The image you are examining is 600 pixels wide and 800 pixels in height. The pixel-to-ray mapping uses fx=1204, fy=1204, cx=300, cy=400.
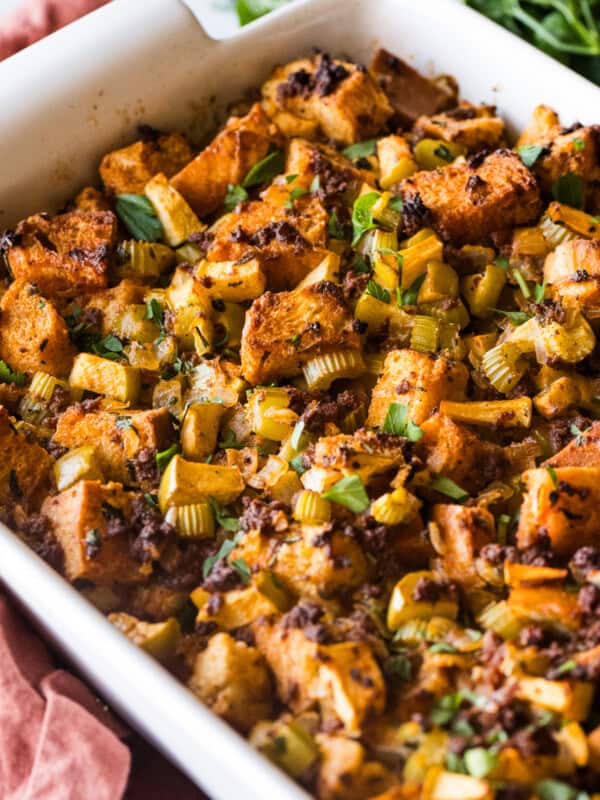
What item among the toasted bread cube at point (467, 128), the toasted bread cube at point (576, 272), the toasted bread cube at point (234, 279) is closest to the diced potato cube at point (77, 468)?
the toasted bread cube at point (234, 279)

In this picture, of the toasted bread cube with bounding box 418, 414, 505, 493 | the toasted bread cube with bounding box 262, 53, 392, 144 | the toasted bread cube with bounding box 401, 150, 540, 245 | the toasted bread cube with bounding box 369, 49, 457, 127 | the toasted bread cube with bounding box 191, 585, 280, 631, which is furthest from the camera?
the toasted bread cube with bounding box 369, 49, 457, 127

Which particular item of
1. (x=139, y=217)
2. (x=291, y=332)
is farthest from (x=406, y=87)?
(x=291, y=332)

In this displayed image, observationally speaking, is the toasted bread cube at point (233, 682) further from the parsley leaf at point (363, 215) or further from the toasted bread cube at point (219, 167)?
the toasted bread cube at point (219, 167)

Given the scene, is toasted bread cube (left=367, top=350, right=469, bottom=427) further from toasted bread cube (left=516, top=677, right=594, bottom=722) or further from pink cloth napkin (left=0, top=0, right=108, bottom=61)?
pink cloth napkin (left=0, top=0, right=108, bottom=61)

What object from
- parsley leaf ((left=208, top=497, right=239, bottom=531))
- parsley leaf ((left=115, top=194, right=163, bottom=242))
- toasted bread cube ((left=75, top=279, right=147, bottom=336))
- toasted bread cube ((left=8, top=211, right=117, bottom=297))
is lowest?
parsley leaf ((left=208, top=497, right=239, bottom=531))

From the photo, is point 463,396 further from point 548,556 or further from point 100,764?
point 100,764

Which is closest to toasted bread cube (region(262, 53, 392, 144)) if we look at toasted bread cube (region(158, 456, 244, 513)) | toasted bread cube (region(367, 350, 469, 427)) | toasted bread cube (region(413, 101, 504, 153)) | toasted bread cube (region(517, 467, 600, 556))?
toasted bread cube (region(413, 101, 504, 153))
